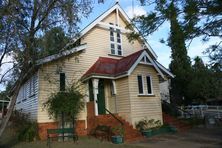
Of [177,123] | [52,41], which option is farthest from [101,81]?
[52,41]

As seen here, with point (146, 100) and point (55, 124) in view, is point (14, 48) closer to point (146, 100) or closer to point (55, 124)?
point (55, 124)

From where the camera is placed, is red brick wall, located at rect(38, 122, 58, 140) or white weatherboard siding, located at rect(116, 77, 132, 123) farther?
white weatherboard siding, located at rect(116, 77, 132, 123)

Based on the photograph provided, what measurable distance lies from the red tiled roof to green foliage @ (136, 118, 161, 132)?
3.65 m

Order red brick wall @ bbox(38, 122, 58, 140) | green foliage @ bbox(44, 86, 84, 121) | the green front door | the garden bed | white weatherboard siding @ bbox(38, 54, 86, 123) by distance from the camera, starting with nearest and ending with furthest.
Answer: green foliage @ bbox(44, 86, 84, 121)
red brick wall @ bbox(38, 122, 58, 140)
the garden bed
white weatherboard siding @ bbox(38, 54, 86, 123)
the green front door

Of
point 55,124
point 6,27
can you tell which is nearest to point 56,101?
point 55,124

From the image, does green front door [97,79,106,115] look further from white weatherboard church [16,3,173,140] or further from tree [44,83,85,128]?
tree [44,83,85,128]

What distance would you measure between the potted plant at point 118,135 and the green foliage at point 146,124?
2.16 meters

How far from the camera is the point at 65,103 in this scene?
54.7 ft

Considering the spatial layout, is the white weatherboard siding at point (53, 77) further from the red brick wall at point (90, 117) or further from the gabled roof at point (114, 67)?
the gabled roof at point (114, 67)

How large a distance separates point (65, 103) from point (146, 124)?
5.80m

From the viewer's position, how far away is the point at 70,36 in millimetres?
13961

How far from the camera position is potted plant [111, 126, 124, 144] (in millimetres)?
15203

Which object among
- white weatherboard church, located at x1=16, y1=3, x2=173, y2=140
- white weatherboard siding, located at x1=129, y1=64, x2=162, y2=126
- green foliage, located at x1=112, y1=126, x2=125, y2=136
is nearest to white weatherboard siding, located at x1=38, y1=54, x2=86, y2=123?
white weatherboard church, located at x1=16, y1=3, x2=173, y2=140

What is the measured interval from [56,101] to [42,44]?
5.14 meters
